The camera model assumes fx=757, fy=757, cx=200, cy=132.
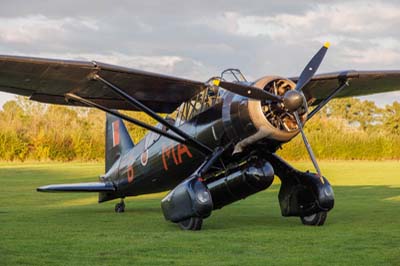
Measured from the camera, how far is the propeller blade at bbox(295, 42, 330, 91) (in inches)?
495

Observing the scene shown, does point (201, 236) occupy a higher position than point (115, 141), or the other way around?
point (115, 141)

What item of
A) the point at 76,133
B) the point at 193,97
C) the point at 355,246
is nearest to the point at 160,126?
the point at 193,97

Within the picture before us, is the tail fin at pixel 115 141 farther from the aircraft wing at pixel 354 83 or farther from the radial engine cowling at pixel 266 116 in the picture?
the radial engine cowling at pixel 266 116

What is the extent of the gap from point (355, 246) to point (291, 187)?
3.80 m

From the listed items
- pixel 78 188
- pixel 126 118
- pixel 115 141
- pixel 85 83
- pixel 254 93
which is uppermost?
pixel 85 83

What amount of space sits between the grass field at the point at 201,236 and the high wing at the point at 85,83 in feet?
7.72

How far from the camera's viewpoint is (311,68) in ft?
42.4

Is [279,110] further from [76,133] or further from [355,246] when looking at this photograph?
[76,133]

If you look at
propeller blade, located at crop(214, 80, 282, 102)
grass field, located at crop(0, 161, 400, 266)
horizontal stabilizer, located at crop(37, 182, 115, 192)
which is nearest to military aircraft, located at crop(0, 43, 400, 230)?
propeller blade, located at crop(214, 80, 282, 102)

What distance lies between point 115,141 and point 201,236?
7435mm

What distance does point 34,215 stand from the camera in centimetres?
1561

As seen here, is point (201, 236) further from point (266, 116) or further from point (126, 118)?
point (126, 118)

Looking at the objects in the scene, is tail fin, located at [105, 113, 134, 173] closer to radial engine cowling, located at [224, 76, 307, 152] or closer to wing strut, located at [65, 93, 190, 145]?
wing strut, located at [65, 93, 190, 145]

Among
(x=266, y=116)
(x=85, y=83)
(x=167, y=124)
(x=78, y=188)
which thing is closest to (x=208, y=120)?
(x=167, y=124)
